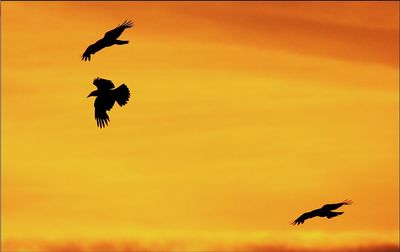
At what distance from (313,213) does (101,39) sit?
13437 mm

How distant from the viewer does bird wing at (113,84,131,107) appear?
143 feet

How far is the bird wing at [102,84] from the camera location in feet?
143

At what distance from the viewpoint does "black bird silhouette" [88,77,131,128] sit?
143ft

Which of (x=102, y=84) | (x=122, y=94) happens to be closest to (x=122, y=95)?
(x=122, y=94)

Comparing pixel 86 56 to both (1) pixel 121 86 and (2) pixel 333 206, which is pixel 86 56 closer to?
(1) pixel 121 86

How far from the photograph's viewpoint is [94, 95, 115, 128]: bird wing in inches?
1761

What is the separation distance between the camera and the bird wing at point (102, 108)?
44.7 meters

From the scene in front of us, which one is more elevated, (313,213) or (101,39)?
(101,39)

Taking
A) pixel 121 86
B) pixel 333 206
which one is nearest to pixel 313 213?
pixel 333 206

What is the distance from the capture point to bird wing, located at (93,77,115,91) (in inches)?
1710

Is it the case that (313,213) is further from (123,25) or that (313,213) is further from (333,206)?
(123,25)

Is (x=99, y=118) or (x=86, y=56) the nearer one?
(x=86, y=56)

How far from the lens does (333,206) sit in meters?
44.3

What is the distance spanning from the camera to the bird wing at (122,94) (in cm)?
4359
